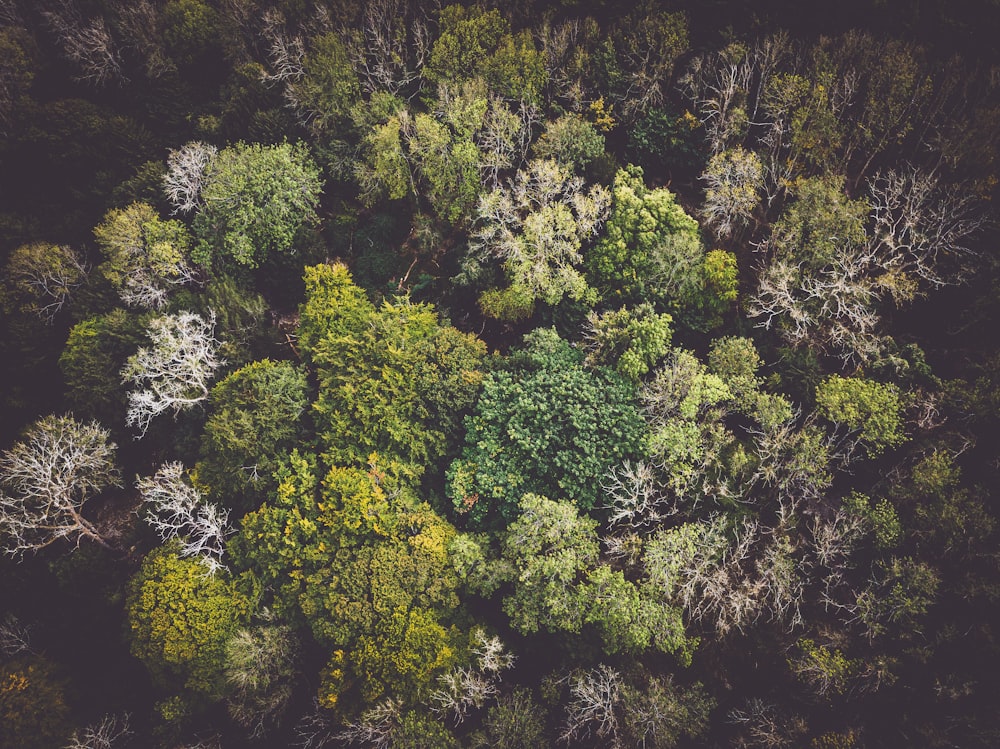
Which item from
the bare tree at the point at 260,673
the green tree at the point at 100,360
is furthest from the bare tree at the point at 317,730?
the green tree at the point at 100,360

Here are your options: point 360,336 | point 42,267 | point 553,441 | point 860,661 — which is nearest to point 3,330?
point 42,267

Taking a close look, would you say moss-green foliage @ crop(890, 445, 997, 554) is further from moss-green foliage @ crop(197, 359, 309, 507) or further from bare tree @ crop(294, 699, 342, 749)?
moss-green foliage @ crop(197, 359, 309, 507)

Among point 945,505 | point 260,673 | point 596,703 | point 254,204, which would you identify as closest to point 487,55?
point 254,204

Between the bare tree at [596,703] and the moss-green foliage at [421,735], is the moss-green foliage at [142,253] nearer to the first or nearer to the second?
the moss-green foliage at [421,735]

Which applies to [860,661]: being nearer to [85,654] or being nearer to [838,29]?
[838,29]

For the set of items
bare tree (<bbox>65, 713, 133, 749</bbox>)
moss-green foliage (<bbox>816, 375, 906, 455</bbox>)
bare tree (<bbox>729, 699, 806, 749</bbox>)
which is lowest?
bare tree (<bbox>65, 713, 133, 749</bbox>)

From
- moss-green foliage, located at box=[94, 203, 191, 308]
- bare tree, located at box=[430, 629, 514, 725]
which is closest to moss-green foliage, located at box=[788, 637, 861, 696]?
bare tree, located at box=[430, 629, 514, 725]
